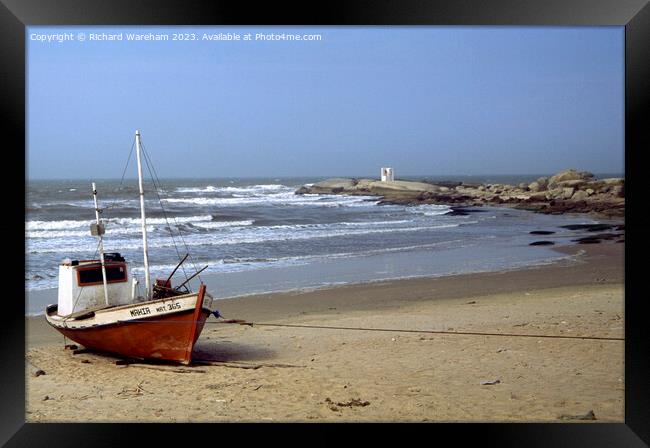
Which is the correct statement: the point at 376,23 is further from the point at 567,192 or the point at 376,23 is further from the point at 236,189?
the point at 567,192

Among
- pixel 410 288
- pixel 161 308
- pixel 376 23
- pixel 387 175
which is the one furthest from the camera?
pixel 410 288

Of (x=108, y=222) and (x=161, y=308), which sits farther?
(x=108, y=222)

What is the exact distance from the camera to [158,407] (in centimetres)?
653

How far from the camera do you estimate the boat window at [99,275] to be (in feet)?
25.5

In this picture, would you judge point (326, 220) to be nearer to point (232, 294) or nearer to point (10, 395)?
point (232, 294)

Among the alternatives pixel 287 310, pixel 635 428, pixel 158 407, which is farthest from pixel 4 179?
pixel 635 428

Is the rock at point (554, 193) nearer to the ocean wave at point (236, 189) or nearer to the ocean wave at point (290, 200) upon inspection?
the ocean wave at point (290, 200)

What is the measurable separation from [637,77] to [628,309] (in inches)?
76.1

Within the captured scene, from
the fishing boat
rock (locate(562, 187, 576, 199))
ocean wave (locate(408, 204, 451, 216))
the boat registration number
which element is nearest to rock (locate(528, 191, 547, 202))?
rock (locate(562, 187, 576, 199))

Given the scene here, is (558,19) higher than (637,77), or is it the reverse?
(558,19)

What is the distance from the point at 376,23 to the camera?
587cm

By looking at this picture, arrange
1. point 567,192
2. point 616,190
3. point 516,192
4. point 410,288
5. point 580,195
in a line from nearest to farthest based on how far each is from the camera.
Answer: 1. point 616,190
2. point 410,288
3. point 580,195
4. point 567,192
5. point 516,192

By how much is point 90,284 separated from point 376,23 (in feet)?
13.9

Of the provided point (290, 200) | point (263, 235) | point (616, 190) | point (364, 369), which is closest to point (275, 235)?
point (263, 235)
